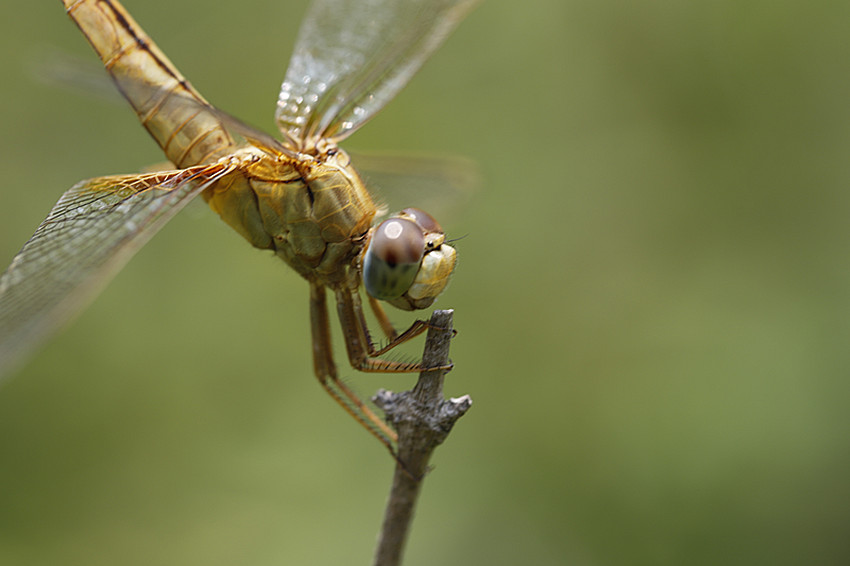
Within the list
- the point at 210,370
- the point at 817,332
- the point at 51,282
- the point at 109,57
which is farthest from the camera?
the point at 210,370

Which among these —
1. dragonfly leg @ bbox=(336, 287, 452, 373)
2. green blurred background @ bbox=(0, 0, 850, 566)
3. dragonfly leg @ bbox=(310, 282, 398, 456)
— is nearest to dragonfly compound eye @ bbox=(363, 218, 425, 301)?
dragonfly leg @ bbox=(336, 287, 452, 373)

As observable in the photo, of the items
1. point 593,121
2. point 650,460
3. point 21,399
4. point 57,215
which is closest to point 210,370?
point 21,399

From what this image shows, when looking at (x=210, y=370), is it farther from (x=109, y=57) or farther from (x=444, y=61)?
(x=444, y=61)

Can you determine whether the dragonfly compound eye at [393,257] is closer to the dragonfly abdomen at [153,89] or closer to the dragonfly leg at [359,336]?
the dragonfly leg at [359,336]

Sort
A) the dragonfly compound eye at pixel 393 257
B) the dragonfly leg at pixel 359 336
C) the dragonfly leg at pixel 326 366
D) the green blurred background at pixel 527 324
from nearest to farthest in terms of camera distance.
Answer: the dragonfly compound eye at pixel 393 257 → the dragonfly leg at pixel 359 336 → the dragonfly leg at pixel 326 366 → the green blurred background at pixel 527 324

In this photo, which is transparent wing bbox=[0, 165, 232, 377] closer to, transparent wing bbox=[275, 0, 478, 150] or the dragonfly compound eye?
transparent wing bbox=[275, 0, 478, 150]

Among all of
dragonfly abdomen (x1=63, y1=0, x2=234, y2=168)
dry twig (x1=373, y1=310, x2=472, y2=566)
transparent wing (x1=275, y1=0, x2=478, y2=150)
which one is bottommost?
dry twig (x1=373, y1=310, x2=472, y2=566)

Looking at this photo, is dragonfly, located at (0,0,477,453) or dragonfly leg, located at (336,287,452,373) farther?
dragonfly leg, located at (336,287,452,373)

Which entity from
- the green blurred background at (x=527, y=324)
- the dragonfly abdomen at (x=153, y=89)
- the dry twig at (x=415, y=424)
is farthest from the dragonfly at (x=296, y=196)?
the green blurred background at (x=527, y=324)
